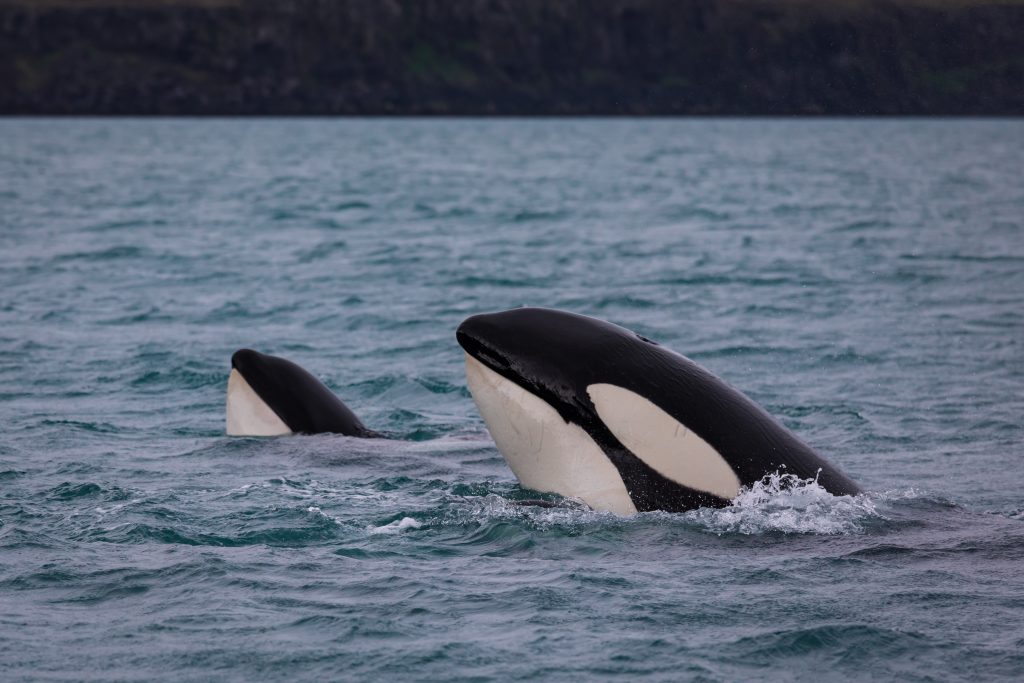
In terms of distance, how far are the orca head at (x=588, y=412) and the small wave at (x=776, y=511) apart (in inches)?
4.3

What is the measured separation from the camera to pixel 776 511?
28.3ft

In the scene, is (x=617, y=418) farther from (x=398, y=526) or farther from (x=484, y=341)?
(x=398, y=526)

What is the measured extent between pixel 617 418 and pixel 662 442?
316 mm

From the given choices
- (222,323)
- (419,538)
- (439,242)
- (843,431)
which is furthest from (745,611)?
(439,242)

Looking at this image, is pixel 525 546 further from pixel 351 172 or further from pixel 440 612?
pixel 351 172

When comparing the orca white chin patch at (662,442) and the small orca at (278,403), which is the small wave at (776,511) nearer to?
the orca white chin patch at (662,442)

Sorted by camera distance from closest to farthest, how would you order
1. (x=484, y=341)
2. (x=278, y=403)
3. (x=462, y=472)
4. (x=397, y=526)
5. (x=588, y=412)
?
(x=588, y=412) < (x=484, y=341) < (x=397, y=526) < (x=462, y=472) < (x=278, y=403)

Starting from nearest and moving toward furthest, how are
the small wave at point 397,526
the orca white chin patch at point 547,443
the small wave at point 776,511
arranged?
1. the small wave at point 776,511
2. the orca white chin patch at point 547,443
3. the small wave at point 397,526

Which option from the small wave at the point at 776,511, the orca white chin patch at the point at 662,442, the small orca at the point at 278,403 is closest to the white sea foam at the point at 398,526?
the orca white chin patch at the point at 662,442

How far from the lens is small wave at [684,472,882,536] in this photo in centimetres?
862

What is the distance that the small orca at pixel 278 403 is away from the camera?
1241 cm

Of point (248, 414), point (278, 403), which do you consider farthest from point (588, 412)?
point (248, 414)

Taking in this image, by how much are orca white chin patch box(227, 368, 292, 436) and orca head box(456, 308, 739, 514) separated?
3.82 meters

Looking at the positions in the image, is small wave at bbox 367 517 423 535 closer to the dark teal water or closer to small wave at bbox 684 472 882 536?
the dark teal water
